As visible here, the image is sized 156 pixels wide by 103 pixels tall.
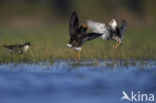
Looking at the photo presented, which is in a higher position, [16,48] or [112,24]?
[112,24]

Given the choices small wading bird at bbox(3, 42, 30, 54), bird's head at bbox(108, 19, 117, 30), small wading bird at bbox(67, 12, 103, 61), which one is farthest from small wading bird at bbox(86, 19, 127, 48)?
small wading bird at bbox(3, 42, 30, 54)

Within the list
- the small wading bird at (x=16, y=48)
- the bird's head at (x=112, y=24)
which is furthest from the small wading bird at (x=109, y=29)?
the small wading bird at (x=16, y=48)

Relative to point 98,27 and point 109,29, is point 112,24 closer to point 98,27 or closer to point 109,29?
point 109,29

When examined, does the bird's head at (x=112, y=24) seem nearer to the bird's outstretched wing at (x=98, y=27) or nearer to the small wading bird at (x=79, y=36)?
the bird's outstretched wing at (x=98, y=27)

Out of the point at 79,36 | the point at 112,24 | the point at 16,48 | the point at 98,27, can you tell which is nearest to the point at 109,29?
the point at 112,24

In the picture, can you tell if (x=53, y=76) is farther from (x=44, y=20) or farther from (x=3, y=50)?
(x=44, y=20)

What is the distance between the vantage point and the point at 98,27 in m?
11.6

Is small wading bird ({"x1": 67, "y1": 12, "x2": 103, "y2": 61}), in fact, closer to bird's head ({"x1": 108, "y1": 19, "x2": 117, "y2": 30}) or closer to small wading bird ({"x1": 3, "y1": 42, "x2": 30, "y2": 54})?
bird's head ({"x1": 108, "y1": 19, "x2": 117, "y2": 30})

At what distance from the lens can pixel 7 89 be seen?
25.4 ft

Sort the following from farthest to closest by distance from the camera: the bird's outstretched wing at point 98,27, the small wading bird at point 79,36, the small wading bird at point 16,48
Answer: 1. the small wading bird at point 16,48
2. the bird's outstretched wing at point 98,27
3. the small wading bird at point 79,36

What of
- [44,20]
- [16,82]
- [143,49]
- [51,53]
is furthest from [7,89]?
[44,20]

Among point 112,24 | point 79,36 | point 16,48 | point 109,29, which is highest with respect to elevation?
point 112,24

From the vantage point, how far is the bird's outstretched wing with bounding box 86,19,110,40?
1153 centimetres

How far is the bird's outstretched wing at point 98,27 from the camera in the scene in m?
11.5
